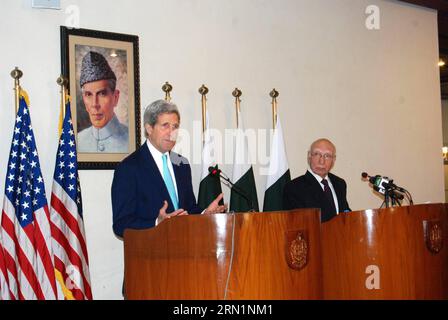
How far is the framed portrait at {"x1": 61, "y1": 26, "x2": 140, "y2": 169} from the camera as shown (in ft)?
13.7

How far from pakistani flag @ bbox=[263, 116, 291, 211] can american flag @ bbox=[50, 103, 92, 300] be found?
5.52ft

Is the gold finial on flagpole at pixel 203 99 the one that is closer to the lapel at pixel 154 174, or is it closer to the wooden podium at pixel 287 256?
the lapel at pixel 154 174

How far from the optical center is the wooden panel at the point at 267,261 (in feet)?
9.32

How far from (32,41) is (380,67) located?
3648 millimetres

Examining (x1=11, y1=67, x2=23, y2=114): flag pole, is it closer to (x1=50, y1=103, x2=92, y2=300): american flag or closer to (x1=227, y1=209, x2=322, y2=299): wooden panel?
(x1=50, y1=103, x2=92, y2=300): american flag

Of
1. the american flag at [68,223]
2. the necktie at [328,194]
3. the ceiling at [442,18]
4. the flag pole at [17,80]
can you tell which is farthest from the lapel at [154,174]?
the ceiling at [442,18]

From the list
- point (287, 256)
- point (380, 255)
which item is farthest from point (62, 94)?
point (380, 255)

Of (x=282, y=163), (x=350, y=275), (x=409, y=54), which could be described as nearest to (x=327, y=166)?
(x=282, y=163)

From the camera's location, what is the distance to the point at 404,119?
6.52 metres

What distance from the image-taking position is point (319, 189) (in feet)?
15.0

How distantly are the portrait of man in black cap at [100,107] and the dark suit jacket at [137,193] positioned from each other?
29.4 inches

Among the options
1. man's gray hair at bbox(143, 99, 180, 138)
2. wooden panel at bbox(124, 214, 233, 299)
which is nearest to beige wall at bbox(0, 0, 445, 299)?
man's gray hair at bbox(143, 99, 180, 138)

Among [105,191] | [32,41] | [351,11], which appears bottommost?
[105,191]

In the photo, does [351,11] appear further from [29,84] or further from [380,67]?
[29,84]
